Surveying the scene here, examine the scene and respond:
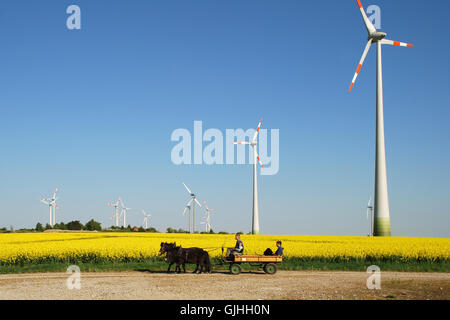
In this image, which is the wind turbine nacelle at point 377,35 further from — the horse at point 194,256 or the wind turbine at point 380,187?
the horse at point 194,256

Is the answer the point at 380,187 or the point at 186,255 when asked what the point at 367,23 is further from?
the point at 186,255

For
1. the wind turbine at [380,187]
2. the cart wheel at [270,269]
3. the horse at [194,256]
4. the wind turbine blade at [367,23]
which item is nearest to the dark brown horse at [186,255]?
the horse at [194,256]

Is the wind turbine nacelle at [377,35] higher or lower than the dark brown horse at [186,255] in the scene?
higher

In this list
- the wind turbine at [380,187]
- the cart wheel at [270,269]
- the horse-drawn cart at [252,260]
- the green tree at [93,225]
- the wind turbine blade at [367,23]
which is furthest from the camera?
the green tree at [93,225]

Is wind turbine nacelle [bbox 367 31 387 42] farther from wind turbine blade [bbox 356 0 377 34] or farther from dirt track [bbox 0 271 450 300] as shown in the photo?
dirt track [bbox 0 271 450 300]

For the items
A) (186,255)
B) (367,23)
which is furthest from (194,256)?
(367,23)

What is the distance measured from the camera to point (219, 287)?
19.2 metres

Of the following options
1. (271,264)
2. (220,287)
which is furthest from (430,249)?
(220,287)

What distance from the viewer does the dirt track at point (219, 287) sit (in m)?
17.0

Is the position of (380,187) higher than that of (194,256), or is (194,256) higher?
(380,187)
